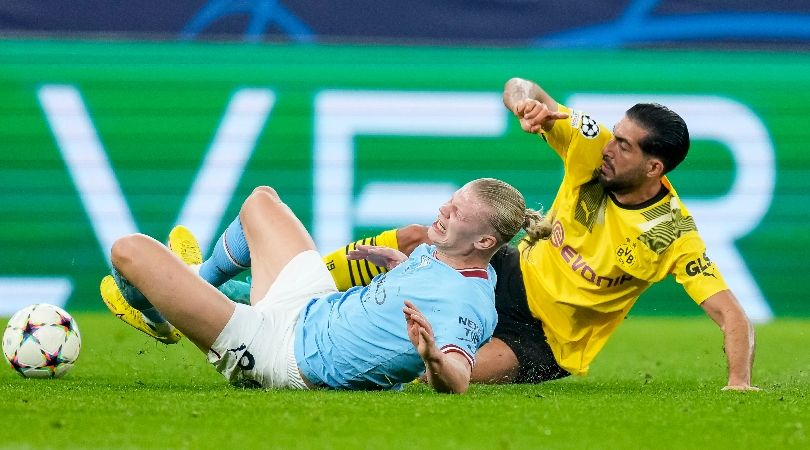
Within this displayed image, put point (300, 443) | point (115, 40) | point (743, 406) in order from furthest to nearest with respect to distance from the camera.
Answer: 1. point (115, 40)
2. point (743, 406)
3. point (300, 443)

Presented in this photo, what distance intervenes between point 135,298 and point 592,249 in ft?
7.11

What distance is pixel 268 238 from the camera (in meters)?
6.15

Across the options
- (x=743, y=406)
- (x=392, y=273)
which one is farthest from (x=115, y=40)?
(x=743, y=406)

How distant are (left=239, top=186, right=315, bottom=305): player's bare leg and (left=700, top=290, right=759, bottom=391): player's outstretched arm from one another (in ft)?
6.06

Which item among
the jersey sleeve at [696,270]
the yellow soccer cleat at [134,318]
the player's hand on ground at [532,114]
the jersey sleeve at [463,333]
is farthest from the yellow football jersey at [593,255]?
the yellow soccer cleat at [134,318]

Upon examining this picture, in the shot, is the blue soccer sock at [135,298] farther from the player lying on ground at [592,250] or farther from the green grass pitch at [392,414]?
the player lying on ground at [592,250]

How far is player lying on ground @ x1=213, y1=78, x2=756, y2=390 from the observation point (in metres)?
6.29

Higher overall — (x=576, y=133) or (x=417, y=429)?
(x=576, y=133)

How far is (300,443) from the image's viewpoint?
420 cm

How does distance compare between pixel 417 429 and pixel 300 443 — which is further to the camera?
pixel 417 429

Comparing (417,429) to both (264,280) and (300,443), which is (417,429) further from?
(264,280)

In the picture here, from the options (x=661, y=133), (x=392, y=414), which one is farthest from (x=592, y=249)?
(x=392, y=414)

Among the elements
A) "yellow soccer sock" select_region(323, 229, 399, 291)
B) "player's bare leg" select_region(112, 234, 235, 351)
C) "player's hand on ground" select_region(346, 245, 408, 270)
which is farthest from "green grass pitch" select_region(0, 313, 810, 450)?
"yellow soccer sock" select_region(323, 229, 399, 291)

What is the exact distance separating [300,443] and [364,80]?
7390 mm
